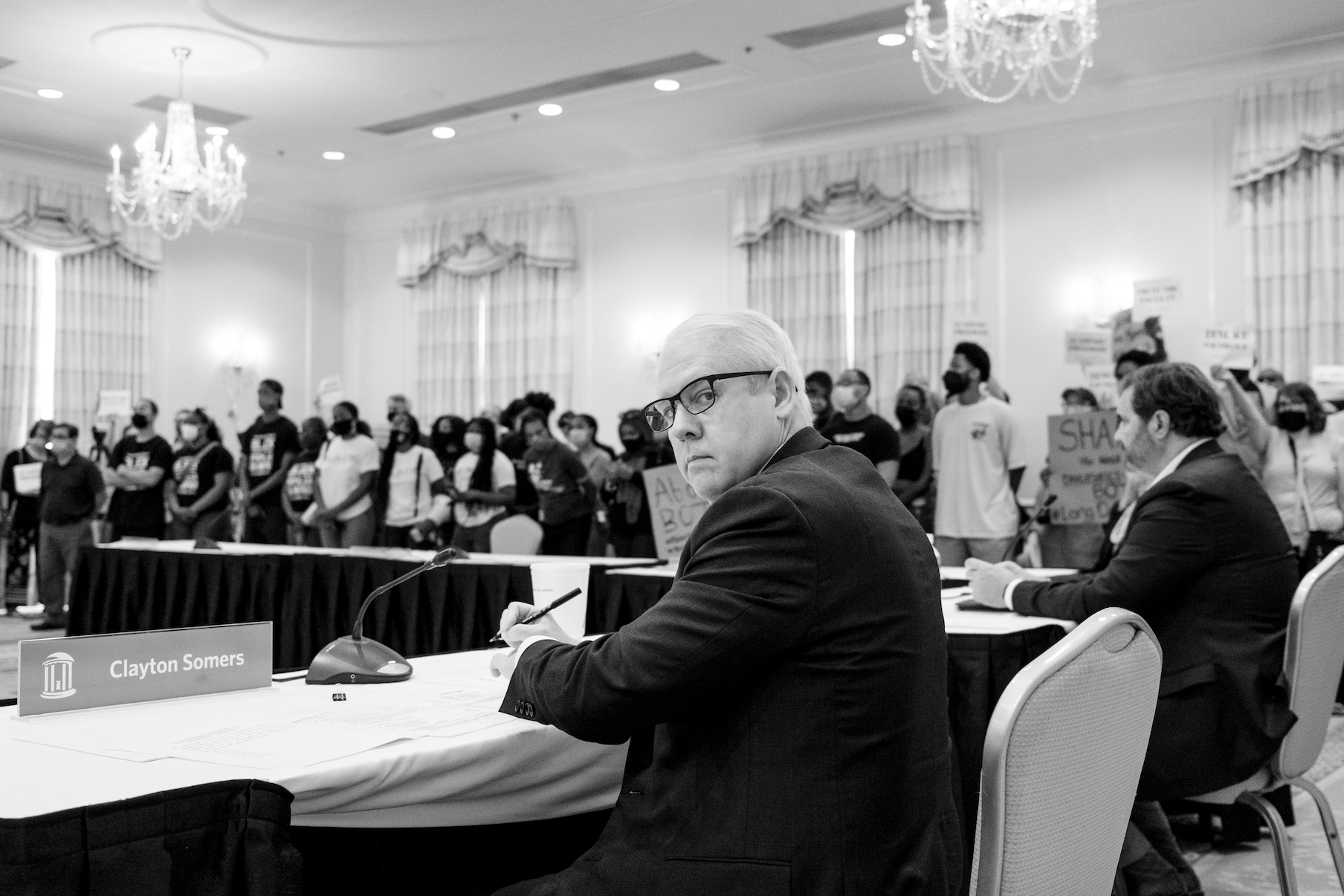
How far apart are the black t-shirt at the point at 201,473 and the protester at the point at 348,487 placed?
0.74m

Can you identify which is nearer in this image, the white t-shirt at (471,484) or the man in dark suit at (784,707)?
the man in dark suit at (784,707)

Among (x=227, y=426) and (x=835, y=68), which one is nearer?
(x=835, y=68)

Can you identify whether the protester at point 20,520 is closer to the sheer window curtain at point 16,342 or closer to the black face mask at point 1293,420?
the sheer window curtain at point 16,342

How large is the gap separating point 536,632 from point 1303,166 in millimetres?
7252

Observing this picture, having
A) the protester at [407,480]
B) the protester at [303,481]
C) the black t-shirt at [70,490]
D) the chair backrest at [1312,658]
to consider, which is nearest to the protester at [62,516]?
the black t-shirt at [70,490]

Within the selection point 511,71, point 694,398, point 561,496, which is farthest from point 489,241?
point 694,398

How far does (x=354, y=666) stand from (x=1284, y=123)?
7274 mm

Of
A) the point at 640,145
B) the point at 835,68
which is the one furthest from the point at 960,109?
the point at 640,145

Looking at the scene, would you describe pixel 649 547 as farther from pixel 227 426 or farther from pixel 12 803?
pixel 227 426

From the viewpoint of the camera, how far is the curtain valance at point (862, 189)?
885 centimetres

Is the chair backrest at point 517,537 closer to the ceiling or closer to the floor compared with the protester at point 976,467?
closer to the floor

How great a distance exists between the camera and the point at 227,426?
11.7 m

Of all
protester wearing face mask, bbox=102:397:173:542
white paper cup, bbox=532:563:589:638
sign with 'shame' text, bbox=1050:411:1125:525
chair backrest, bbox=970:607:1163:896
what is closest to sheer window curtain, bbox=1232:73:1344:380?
sign with 'shame' text, bbox=1050:411:1125:525

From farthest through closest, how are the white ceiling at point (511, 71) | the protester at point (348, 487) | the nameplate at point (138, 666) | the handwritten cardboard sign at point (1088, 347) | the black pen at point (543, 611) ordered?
1. the protester at point (348, 487)
2. the white ceiling at point (511, 71)
3. the handwritten cardboard sign at point (1088, 347)
4. the black pen at point (543, 611)
5. the nameplate at point (138, 666)
